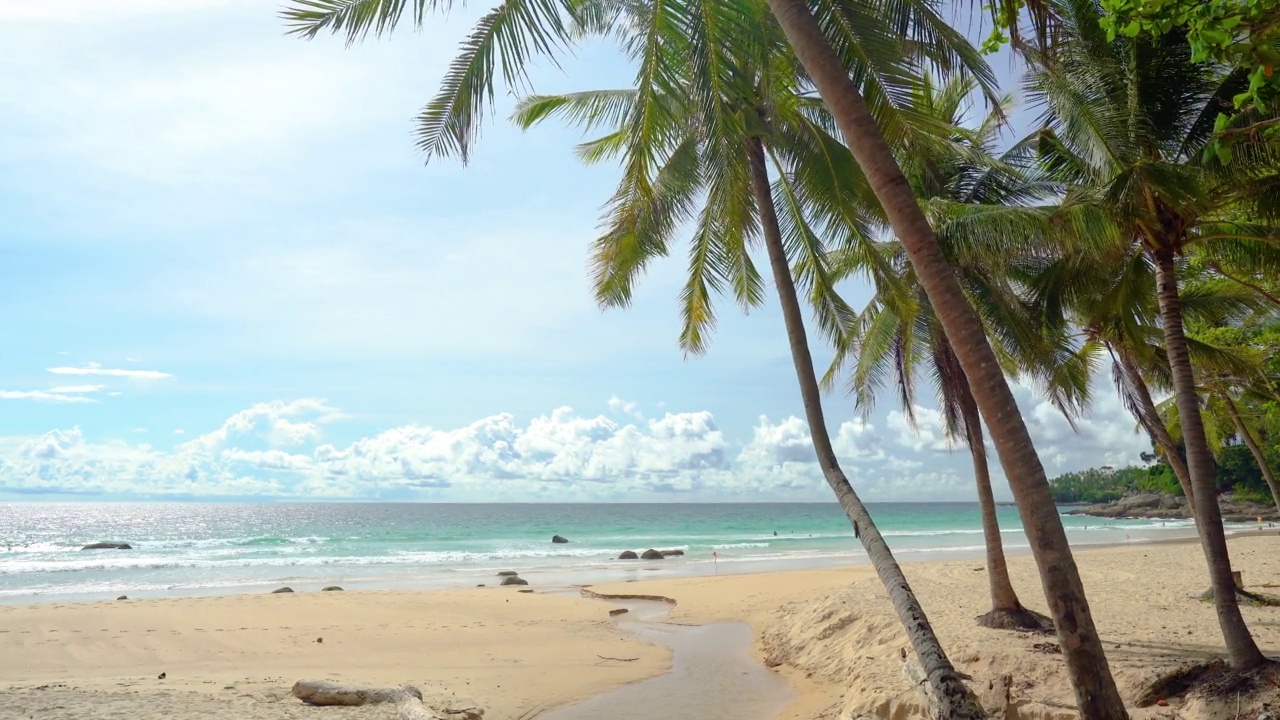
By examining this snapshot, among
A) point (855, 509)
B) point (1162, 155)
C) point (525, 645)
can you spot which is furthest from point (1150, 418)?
point (525, 645)

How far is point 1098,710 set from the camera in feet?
12.8

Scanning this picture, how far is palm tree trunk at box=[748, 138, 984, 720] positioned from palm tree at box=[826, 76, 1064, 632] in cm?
131

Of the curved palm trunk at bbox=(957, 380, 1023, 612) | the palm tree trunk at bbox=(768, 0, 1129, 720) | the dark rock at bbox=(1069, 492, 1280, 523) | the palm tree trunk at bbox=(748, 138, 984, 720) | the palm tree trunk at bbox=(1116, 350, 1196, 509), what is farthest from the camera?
the dark rock at bbox=(1069, 492, 1280, 523)

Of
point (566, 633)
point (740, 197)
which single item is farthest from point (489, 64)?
point (566, 633)

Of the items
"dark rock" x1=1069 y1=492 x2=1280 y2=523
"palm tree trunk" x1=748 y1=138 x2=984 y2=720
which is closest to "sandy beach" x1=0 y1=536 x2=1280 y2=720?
"palm tree trunk" x1=748 y1=138 x2=984 y2=720

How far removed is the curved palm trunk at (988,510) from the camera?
9.23m

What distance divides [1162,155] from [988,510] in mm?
4288

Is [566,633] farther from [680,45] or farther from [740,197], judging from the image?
[680,45]

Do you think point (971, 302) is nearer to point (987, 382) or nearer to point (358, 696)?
point (987, 382)

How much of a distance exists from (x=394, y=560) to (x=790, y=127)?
2764 cm

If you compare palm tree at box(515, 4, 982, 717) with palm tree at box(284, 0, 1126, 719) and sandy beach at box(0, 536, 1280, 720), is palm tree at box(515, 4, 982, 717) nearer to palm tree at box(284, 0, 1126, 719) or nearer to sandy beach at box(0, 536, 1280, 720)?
palm tree at box(284, 0, 1126, 719)

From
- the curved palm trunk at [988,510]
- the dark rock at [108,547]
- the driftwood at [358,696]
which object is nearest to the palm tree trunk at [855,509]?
the curved palm trunk at [988,510]

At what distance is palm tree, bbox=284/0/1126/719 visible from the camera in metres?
4.01

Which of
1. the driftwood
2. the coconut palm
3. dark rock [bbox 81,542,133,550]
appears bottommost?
dark rock [bbox 81,542,133,550]
